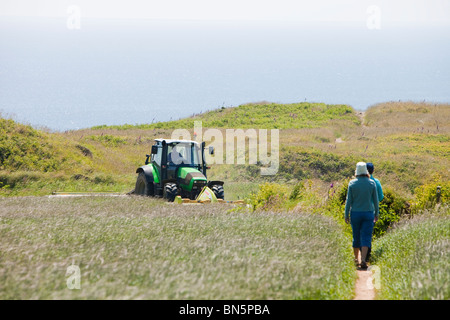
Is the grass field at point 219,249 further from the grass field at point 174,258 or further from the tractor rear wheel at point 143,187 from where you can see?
the tractor rear wheel at point 143,187

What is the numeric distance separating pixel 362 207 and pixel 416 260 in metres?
1.84

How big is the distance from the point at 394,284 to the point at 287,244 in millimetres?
1638

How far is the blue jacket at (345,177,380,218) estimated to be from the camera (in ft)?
28.9

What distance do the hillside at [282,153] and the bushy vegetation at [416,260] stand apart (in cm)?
597

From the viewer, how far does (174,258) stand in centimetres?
636

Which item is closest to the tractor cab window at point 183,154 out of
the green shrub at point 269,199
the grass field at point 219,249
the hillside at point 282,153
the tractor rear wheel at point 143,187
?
the tractor rear wheel at point 143,187

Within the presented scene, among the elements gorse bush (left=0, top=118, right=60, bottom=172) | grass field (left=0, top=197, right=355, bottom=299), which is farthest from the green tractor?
gorse bush (left=0, top=118, right=60, bottom=172)

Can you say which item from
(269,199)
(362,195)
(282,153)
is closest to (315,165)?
(282,153)

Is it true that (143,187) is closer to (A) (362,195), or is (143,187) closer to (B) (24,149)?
(A) (362,195)

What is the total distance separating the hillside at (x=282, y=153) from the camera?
2459cm

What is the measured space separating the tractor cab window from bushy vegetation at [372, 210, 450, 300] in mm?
8186

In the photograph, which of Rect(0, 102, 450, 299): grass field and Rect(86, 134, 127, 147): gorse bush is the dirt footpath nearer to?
Rect(0, 102, 450, 299): grass field
